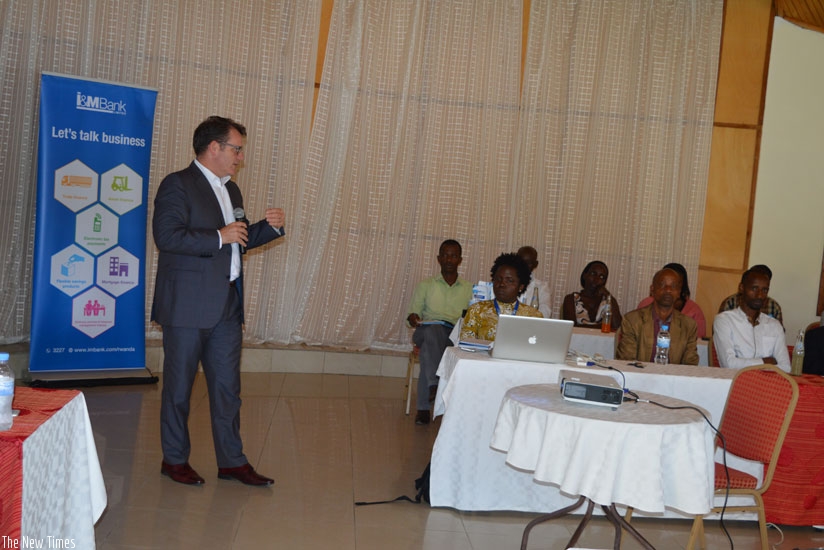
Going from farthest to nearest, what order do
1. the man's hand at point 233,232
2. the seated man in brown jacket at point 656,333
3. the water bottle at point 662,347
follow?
the seated man in brown jacket at point 656,333
the water bottle at point 662,347
the man's hand at point 233,232

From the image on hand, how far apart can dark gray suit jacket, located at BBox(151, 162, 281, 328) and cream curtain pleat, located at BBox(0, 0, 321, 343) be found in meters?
3.21

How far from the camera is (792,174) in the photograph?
787 cm

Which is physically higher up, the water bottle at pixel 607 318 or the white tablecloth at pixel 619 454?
the water bottle at pixel 607 318

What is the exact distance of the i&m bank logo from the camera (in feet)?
20.0

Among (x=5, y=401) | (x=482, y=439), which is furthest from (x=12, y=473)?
(x=482, y=439)

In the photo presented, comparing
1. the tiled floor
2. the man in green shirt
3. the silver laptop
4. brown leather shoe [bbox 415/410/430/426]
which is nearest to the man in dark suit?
the tiled floor

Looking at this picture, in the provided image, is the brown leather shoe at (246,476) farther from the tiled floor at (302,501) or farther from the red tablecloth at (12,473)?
the red tablecloth at (12,473)

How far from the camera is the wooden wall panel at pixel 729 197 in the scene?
7.91 meters

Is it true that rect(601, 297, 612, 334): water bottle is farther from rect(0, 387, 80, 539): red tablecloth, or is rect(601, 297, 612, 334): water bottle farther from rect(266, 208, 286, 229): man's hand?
rect(0, 387, 80, 539): red tablecloth

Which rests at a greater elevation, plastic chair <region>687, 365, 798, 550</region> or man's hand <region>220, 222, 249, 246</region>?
man's hand <region>220, 222, 249, 246</region>

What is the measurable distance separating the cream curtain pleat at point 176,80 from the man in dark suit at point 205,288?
317 cm

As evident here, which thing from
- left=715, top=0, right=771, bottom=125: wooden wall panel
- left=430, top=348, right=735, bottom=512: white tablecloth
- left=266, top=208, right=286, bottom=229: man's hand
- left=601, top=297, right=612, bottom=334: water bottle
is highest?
left=715, top=0, right=771, bottom=125: wooden wall panel

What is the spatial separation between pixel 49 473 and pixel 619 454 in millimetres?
1942

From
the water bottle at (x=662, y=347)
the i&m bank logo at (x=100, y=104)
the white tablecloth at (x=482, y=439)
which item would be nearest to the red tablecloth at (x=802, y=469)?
the white tablecloth at (x=482, y=439)
